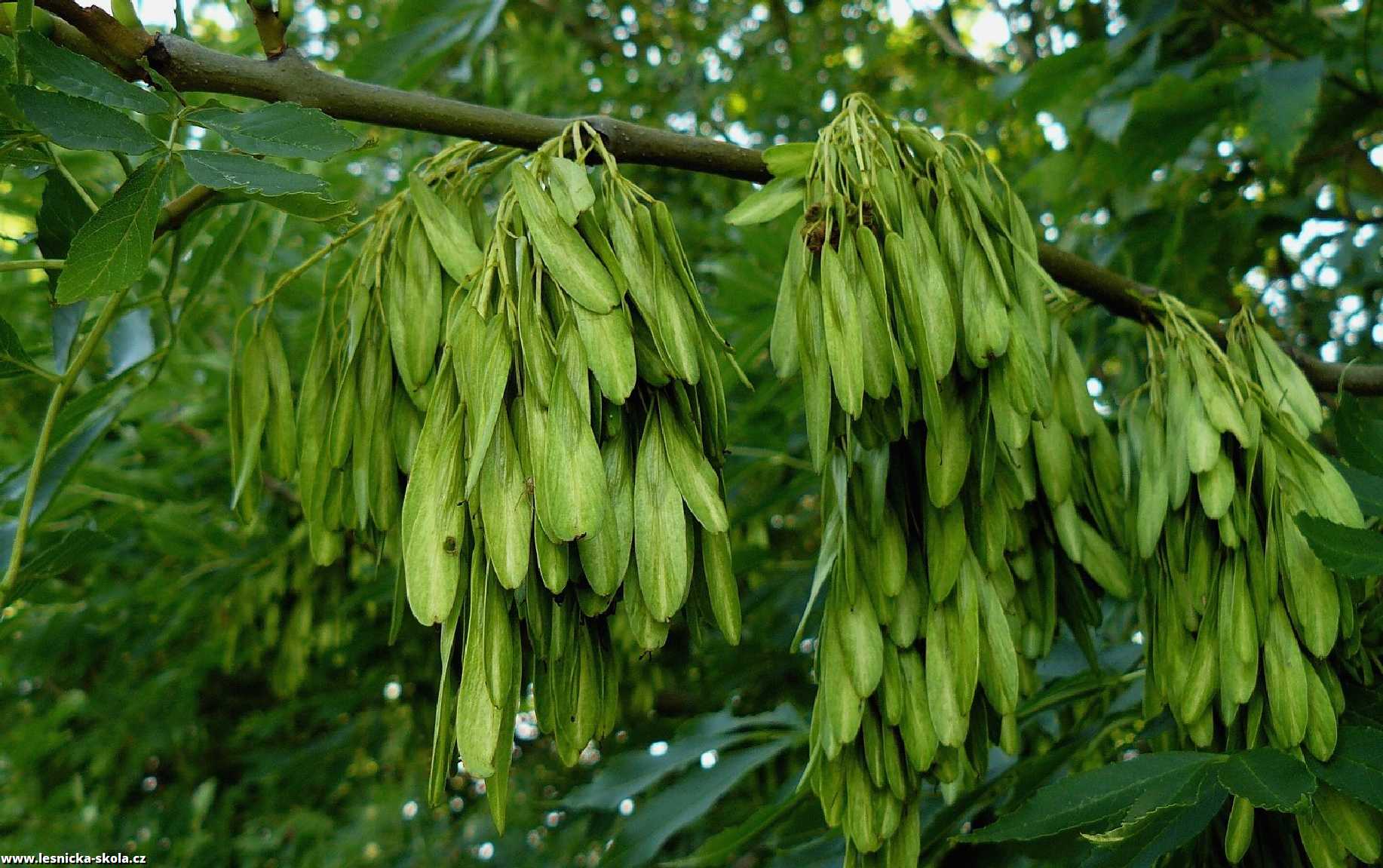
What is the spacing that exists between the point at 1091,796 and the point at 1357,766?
0.19m

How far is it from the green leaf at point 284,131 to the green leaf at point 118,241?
55mm

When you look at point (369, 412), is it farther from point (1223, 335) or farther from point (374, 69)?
point (1223, 335)

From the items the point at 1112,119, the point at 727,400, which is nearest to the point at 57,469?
the point at 727,400

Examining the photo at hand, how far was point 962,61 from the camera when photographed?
2.93m

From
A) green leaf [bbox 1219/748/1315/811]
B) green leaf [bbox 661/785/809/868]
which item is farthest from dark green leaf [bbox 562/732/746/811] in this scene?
green leaf [bbox 1219/748/1315/811]

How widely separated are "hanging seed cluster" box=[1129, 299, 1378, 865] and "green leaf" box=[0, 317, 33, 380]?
38.0 inches

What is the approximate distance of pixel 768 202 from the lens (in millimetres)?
847

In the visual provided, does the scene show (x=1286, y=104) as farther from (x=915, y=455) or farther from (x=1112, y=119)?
(x=915, y=455)

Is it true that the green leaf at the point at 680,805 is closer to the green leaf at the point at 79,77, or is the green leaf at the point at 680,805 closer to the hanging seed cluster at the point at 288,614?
the hanging seed cluster at the point at 288,614

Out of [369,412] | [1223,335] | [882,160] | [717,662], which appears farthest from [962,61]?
[369,412]

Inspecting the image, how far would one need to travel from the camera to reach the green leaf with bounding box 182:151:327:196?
2.43ft

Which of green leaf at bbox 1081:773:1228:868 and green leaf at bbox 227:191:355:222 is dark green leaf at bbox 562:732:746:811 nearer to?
green leaf at bbox 1081:773:1228:868

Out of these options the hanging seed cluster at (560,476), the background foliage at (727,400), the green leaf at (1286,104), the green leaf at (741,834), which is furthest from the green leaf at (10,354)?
the green leaf at (1286,104)

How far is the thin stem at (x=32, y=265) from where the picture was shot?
2.59 ft
